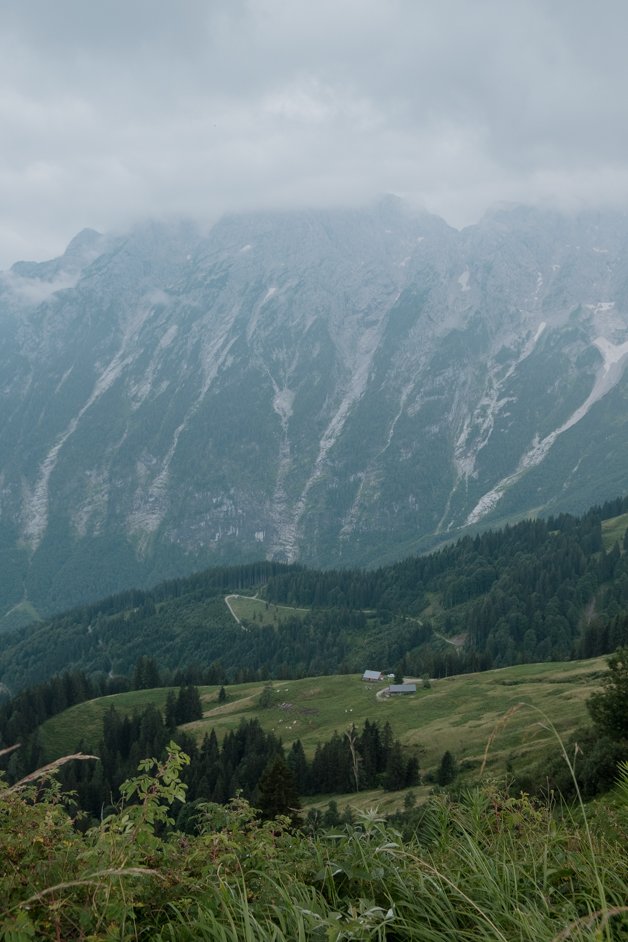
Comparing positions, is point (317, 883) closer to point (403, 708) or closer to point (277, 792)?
point (277, 792)

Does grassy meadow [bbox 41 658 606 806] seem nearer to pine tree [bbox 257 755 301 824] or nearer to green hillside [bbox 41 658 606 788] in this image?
green hillside [bbox 41 658 606 788]

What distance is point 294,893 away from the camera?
17.4 ft

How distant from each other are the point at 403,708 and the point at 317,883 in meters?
108

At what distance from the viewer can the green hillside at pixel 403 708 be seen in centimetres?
7900

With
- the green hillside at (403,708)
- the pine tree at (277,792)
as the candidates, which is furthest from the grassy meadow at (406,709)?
the pine tree at (277,792)

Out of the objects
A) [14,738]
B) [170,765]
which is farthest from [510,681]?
[170,765]

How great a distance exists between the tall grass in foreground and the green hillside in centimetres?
6491

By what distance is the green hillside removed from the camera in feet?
259

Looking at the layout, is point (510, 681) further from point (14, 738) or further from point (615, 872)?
point (615, 872)

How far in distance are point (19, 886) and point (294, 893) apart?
2.44 meters

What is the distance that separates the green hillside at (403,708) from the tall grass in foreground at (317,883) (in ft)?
213

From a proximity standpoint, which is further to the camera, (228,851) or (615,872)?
(228,851)

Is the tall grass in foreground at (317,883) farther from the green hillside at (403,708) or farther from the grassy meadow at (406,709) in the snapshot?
the green hillside at (403,708)

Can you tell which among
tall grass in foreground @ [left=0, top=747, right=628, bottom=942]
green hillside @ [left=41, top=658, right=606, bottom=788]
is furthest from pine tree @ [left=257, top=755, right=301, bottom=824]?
green hillside @ [left=41, top=658, right=606, bottom=788]
